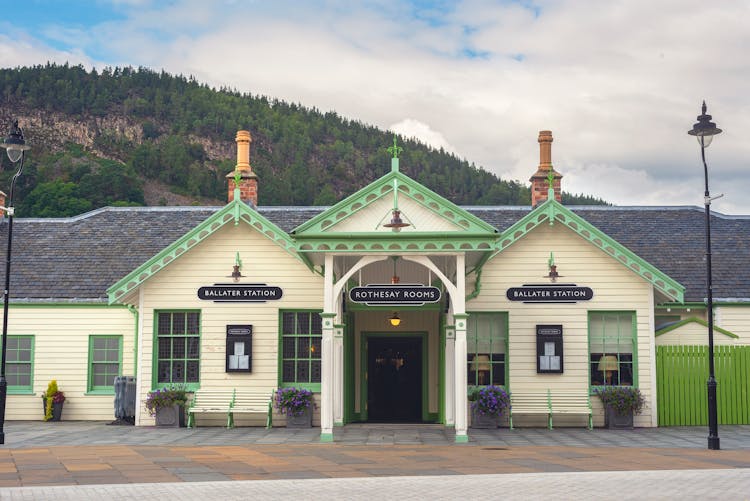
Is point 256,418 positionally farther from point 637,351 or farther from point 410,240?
point 637,351

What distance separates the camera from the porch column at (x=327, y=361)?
16281mm

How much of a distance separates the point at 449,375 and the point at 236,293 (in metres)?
5.35

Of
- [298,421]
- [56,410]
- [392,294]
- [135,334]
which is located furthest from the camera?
[135,334]

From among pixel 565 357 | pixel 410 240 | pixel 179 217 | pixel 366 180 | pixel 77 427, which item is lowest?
pixel 77 427

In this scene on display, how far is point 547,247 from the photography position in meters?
20.2

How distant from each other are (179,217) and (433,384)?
406 inches

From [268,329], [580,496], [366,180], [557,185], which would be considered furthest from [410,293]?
[366,180]

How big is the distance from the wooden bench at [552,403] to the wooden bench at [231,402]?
5.77 metres

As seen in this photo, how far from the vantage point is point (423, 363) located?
21.2 m

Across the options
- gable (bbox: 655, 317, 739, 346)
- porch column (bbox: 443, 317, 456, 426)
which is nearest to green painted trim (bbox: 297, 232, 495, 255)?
porch column (bbox: 443, 317, 456, 426)

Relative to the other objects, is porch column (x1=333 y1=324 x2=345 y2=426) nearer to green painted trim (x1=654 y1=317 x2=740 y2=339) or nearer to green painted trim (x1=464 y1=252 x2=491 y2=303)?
green painted trim (x1=464 y1=252 x2=491 y2=303)

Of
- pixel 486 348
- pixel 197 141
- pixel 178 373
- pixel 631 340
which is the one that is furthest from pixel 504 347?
pixel 197 141

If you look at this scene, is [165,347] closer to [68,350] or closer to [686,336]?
[68,350]

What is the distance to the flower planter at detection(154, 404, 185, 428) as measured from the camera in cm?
1962
